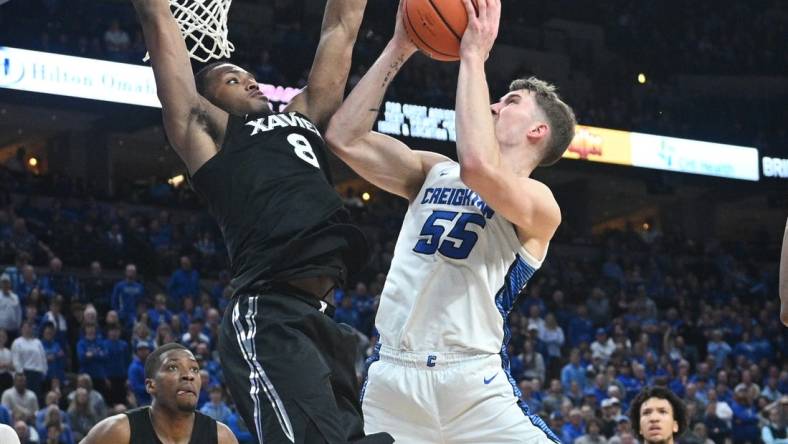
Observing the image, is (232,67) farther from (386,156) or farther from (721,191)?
(721,191)

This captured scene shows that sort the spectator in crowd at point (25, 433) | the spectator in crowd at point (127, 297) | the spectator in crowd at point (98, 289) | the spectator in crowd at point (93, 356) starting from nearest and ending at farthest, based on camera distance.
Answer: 1. the spectator in crowd at point (25, 433)
2. the spectator in crowd at point (93, 356)
3. the spectator in crowd at point (127, 297)
4. the spectator in crowd at point (98, 289)

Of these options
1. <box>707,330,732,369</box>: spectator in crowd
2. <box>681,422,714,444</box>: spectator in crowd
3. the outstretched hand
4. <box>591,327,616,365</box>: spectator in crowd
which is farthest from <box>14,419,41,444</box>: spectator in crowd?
<box>707,330,732,369</box>: spectator in crowd

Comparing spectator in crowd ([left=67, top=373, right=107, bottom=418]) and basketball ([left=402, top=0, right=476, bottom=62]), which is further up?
basketball ([left=402, top=0, right=476, bottom=62])

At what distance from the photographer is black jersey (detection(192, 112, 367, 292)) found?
12.6ft

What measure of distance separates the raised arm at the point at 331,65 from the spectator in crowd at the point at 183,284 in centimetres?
1199

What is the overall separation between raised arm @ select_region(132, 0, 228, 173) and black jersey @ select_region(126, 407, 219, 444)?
2380 millimetres

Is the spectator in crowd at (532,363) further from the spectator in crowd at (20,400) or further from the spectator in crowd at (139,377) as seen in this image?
the spectator in crowd at (20,400)

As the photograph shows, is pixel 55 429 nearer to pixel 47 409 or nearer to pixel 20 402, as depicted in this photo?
pixel 47 409

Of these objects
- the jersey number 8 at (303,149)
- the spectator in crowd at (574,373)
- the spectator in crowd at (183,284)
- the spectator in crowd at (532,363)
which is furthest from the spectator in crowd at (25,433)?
the jersey number 8 at (303,149)

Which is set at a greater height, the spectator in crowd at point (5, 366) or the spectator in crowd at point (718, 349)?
the spectator in crowd at point (5, 366)

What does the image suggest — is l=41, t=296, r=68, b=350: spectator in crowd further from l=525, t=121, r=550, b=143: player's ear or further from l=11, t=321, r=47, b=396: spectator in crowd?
l=525, t=121, r=550, b=143: player's ear

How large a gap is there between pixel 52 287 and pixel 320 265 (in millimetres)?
12149

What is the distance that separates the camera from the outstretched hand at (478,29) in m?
4.41

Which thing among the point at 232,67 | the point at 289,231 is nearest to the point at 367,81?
the point at 232,67
